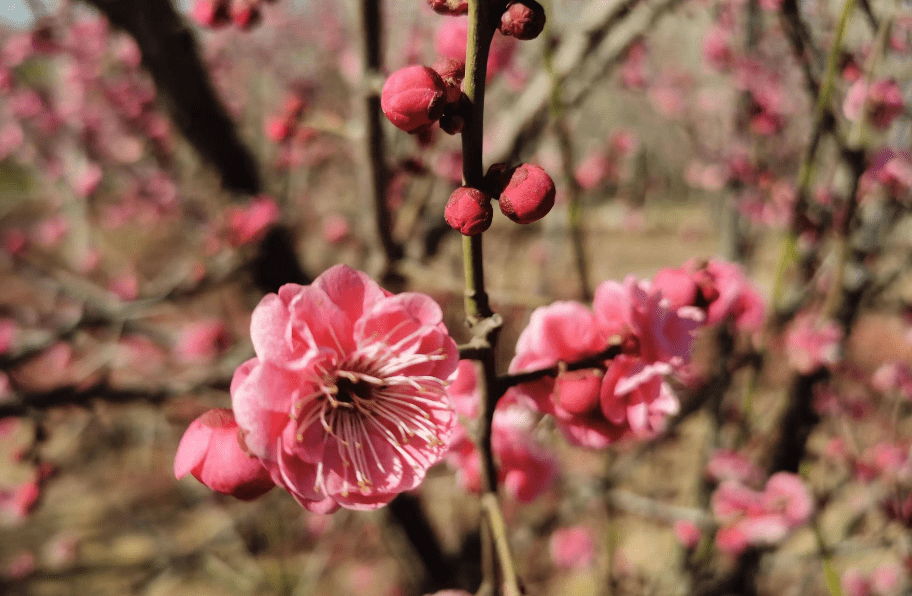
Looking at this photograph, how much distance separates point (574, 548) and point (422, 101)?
2639mm

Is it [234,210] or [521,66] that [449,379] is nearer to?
[234,210]

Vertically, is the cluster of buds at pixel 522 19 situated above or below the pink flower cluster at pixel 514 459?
above

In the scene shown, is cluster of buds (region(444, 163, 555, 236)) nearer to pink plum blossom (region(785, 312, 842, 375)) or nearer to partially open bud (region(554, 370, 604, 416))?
partially open bud (region(554, 370, 604, 416))

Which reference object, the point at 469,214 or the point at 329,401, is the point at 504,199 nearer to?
the point at 469,214

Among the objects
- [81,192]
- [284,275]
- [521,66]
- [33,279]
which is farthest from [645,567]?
[81,192]

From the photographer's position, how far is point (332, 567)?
3340mm

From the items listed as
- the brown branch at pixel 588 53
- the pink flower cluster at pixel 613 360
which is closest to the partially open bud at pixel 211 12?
the brown branch at pixel 588 53

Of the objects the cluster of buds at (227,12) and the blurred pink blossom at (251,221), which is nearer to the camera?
the cluster of buds at (227,12)

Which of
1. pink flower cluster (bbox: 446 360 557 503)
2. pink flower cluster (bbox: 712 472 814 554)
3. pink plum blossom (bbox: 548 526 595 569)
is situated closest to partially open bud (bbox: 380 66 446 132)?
pink flower cluster (bbox: 446 360 557 503)

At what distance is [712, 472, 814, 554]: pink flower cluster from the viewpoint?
1.35 metres

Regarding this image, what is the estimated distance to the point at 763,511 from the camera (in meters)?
1.39

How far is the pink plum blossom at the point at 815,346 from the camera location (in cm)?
155

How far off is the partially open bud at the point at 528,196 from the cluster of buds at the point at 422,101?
2.8 inches

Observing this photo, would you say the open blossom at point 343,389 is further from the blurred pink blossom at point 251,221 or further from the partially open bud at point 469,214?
the blurred pink blossom at point 251,221
